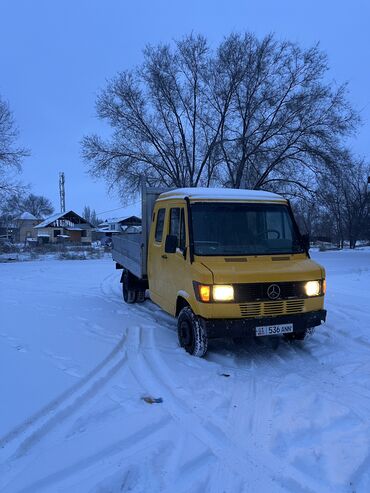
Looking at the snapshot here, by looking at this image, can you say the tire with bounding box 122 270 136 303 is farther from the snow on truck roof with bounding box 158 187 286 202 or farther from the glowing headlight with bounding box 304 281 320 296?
the glowing headlight with bounding box 304 281 320 296

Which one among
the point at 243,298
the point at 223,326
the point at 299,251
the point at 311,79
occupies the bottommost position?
the point at 223,326

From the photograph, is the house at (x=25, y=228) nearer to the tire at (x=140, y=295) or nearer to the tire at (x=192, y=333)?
the tire at (x=140, y=295)

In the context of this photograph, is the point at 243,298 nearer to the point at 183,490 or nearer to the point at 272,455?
the point at 272,455

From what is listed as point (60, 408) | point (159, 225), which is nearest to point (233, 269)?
point (159, 225)

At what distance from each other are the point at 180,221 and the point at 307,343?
2.70 metres

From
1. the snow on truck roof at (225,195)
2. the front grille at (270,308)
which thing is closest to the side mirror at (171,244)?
the snow on truck roof at (225,195)

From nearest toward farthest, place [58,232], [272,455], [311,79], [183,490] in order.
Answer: [183,490], [272,455], [311,79], [58,232]

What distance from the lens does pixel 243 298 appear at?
17.6 feet

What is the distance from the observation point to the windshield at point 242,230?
6016 mm

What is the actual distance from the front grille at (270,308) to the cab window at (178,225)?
1.37 metres

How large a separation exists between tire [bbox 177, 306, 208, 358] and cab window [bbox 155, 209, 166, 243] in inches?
65.8

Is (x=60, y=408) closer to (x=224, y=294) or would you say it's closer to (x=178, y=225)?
(x=224, y=294)

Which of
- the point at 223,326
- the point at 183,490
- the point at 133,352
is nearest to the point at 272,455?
the point at 183,490

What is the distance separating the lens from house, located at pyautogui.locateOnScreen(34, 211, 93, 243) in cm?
7288
